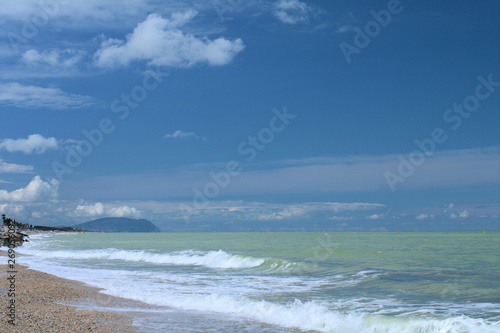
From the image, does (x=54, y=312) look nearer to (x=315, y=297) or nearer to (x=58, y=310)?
(x=58, y=310)

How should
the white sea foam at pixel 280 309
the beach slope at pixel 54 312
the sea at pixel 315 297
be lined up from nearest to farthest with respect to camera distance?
the beach slope at pixel 54 312 < the white sea foam at pixel 280 309 < the sea at pixel 315 297

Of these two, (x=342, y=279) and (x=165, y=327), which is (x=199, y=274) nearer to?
(x=342, y=279)

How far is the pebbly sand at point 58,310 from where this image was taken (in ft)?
32.4

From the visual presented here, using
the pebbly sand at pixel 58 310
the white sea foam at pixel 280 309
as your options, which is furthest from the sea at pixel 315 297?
the pebbly sand at pixel 58 310

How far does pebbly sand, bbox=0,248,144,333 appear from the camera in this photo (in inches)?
389

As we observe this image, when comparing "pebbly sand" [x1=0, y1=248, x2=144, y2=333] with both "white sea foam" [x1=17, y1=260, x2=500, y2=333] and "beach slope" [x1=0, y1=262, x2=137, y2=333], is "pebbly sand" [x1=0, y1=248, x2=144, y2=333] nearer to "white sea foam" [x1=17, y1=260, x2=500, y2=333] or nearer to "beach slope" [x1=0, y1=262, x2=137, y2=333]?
"beach slope" [x1=0, y1=262, x2=137, y2=333]

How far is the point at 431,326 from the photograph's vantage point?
10.4m

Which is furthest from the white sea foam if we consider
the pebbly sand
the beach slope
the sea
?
the beach slope

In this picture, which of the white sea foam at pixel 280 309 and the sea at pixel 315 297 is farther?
the sea at pixel 315 297

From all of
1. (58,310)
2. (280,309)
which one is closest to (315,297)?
(280,309)

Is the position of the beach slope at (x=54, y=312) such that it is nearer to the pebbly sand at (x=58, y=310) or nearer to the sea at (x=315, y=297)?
the pebbly sand at (x=58, y=310)

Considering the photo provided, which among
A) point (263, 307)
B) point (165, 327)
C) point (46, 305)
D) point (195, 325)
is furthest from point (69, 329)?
point (263, 307)

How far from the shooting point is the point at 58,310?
12.2 meters

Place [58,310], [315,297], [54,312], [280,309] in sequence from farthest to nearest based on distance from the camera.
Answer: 1. [315,297]
2. [280,309]
3. [58,310]
4. [54,312]
